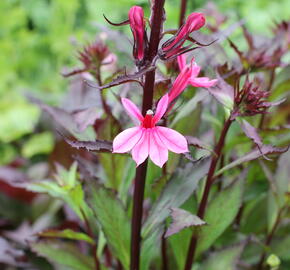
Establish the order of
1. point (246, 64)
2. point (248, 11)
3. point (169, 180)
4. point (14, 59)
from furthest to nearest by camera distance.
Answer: point (248, 11)
point (14, 59)
point (246, 64)
point (169, 180)

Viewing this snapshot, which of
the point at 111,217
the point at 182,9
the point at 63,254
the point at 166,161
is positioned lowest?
the point at 63,254

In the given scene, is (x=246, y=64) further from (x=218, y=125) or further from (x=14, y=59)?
(x=14, y=59)

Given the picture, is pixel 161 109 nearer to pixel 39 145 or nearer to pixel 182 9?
pixel 182 9

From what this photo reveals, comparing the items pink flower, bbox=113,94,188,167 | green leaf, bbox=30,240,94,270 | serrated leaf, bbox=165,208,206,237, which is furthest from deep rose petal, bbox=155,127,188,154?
green leaf, bbox=30,240,94,270

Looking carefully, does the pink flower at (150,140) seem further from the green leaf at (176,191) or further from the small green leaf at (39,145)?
the small green leaf at (39,145)

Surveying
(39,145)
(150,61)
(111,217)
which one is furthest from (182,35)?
(39,145)

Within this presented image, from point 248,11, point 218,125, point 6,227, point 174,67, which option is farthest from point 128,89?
point 248,11
